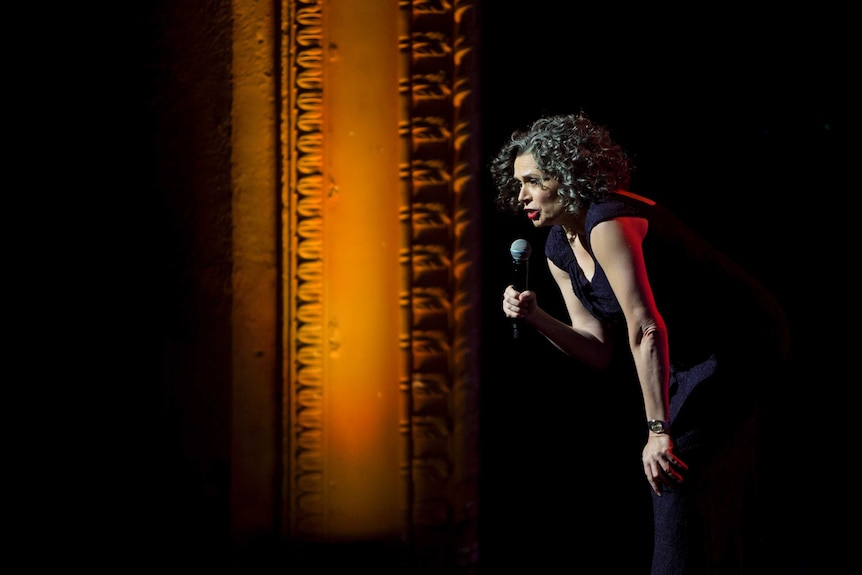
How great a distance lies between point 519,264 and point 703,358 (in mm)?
564

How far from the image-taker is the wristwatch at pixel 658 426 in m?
2.03

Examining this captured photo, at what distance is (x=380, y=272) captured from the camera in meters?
2.46

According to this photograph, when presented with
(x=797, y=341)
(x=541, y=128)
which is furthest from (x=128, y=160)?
(x=797, y=341)

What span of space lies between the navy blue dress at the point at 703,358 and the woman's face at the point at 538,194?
13 cm

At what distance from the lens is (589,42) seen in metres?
2.82

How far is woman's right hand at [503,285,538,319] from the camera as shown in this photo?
2.24 metres

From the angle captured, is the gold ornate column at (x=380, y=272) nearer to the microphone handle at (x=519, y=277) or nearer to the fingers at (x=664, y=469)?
the microphone handle at (x=519, y=277)

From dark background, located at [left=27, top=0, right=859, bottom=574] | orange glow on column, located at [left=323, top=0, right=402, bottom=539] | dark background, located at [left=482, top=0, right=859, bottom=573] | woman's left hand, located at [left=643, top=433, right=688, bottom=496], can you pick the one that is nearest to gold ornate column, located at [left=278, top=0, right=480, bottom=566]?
orange glow on column, located at [left=323, top=0, right=402, bottom=539]

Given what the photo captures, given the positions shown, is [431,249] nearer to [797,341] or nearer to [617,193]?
[617,193]

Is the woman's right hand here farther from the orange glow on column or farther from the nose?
the orange glow on column

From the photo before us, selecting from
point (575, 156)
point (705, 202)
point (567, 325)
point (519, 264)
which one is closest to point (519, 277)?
point (519, 264)

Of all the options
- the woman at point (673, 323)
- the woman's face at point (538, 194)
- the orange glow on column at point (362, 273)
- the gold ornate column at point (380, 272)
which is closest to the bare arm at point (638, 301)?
the woman at point (673, 323)

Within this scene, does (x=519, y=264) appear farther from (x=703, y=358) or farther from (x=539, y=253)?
(x=539, y=253)

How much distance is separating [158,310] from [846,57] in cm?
247
